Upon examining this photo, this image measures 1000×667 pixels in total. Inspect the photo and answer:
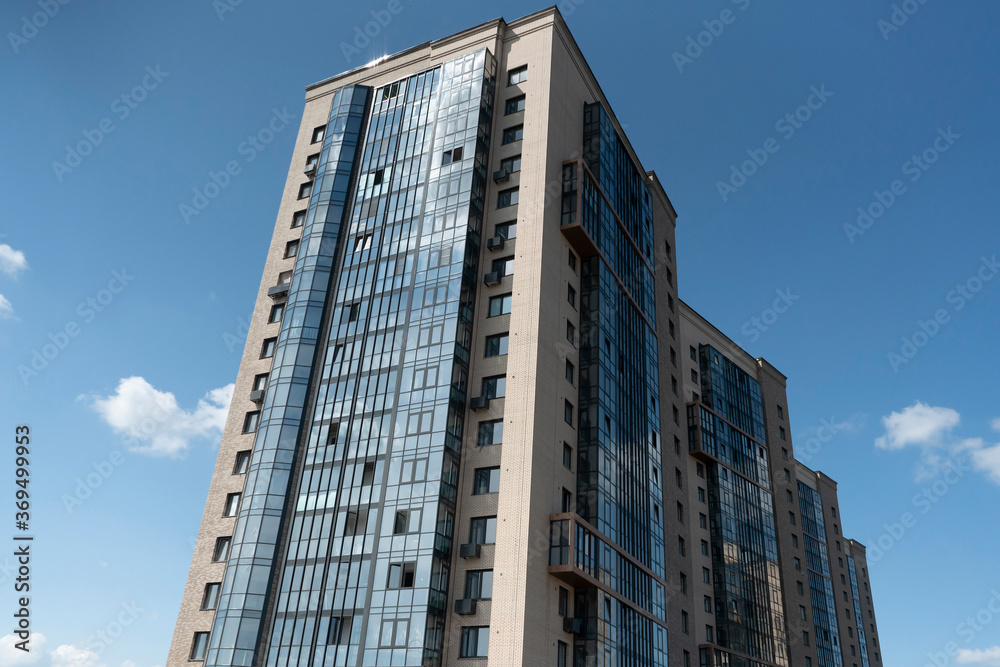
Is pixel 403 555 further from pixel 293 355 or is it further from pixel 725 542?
pixel 725 542

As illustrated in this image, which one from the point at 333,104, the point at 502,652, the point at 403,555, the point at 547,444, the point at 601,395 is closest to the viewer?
the point at 502,652

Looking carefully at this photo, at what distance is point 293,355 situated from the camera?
4612 cm

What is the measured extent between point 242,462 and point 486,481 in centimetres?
1550

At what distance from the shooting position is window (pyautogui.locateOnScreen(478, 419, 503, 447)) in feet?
132

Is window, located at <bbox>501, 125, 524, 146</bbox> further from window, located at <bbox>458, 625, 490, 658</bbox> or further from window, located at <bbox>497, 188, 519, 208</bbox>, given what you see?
window, located at <bbox>458, 625, 490, 658</bbox>

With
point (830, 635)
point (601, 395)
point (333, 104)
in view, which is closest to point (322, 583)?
point (601, 395)

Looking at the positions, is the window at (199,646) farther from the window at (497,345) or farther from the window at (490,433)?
the window at (497,345)

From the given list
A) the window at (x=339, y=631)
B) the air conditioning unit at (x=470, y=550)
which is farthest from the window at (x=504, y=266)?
the window at (x=339, y=631)

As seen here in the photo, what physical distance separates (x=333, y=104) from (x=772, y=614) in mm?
56533

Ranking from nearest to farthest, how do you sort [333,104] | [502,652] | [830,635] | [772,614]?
[502,652]
[333,104]
[772,614]
[830,635]

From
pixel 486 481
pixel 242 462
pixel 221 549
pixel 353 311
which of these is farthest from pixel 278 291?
pixel 486 481

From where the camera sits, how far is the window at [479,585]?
36281mm

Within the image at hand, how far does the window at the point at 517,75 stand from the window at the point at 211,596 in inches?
1389

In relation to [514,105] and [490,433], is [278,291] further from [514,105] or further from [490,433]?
[514,105]
